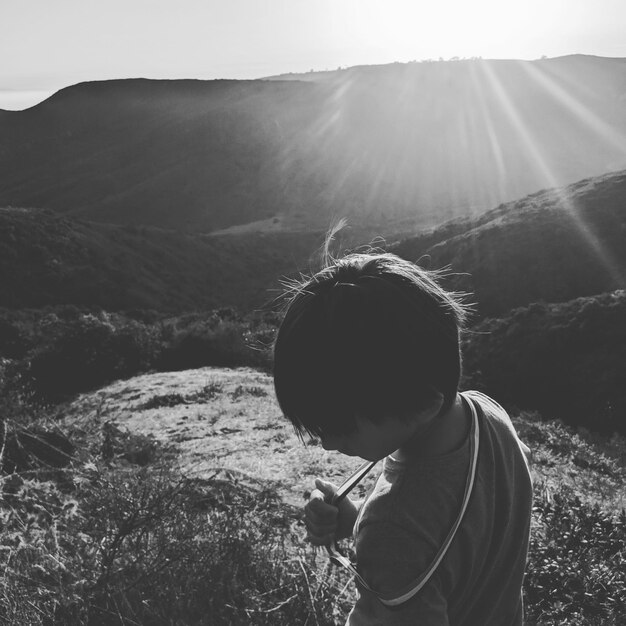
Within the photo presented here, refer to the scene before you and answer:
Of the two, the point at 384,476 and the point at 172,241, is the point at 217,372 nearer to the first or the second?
the point at 384,476

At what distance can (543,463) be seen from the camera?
4.42m

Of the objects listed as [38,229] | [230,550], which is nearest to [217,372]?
[230,550]

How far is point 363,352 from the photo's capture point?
96 cm

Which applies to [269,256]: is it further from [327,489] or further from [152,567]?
[327,489]

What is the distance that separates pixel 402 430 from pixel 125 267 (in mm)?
25760

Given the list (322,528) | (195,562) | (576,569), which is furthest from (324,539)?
(576,569)

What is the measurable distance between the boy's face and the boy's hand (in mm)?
226

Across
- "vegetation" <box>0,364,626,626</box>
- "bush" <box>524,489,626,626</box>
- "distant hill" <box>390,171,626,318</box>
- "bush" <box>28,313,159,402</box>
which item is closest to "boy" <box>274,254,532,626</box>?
"vegetation" <box>0,364,626,626</box>

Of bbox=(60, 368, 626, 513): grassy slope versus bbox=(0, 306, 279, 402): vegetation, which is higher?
bbox=(60, 368, 626, 513): grassy slope

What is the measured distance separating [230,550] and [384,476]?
1.36 m

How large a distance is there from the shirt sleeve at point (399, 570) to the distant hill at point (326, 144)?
38.7m

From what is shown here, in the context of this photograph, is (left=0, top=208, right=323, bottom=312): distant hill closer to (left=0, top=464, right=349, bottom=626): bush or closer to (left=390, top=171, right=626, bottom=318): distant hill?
(left=390, top=171, right=626, bottom=318): distant hill

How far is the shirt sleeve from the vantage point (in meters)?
0.87

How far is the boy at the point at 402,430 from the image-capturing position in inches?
34.9
